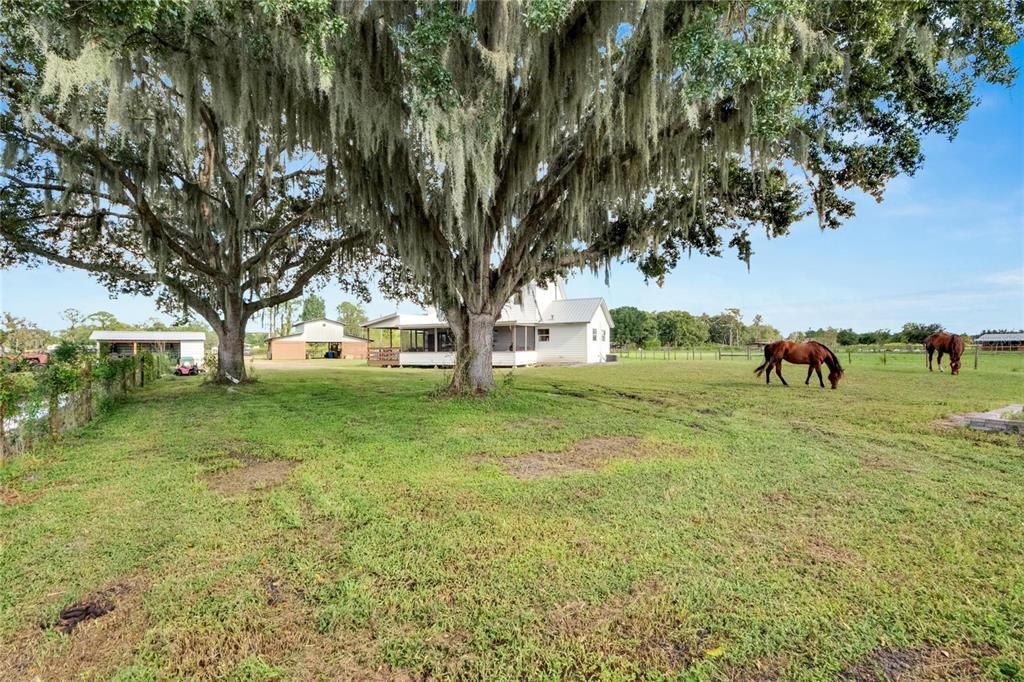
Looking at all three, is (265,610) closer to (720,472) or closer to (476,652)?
(476,652)

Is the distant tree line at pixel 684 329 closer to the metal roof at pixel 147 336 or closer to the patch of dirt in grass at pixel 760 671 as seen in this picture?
the metal roof at pixel 147 336

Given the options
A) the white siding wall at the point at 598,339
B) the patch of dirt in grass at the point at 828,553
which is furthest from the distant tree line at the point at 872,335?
the patch of dirt in grass at the point at 828,553

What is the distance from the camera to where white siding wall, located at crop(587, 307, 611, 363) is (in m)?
24.7

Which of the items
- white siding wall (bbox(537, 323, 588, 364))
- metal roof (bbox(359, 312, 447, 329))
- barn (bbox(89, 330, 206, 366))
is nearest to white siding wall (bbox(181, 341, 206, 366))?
barn (bbox(89, 330, 206, 366))

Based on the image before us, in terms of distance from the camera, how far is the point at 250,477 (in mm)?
4340

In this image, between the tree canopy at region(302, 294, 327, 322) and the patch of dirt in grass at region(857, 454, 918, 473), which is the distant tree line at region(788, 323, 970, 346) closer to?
the patch of dirt in grass at region(857, 454, 918, 473)

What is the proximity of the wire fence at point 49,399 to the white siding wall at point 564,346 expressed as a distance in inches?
736

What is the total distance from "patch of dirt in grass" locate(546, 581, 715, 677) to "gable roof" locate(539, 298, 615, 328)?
21961 millimetres

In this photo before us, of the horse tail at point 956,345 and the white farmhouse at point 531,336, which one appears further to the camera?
the white farmhouse at point 531,336

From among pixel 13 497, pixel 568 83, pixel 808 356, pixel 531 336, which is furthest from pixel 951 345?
pixel 13 497

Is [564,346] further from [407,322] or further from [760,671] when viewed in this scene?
[760,671]

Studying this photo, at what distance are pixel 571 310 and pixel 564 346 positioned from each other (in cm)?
205

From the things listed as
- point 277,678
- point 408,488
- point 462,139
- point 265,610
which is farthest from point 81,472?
point 462,139

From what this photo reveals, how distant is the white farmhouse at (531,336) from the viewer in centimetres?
2359
